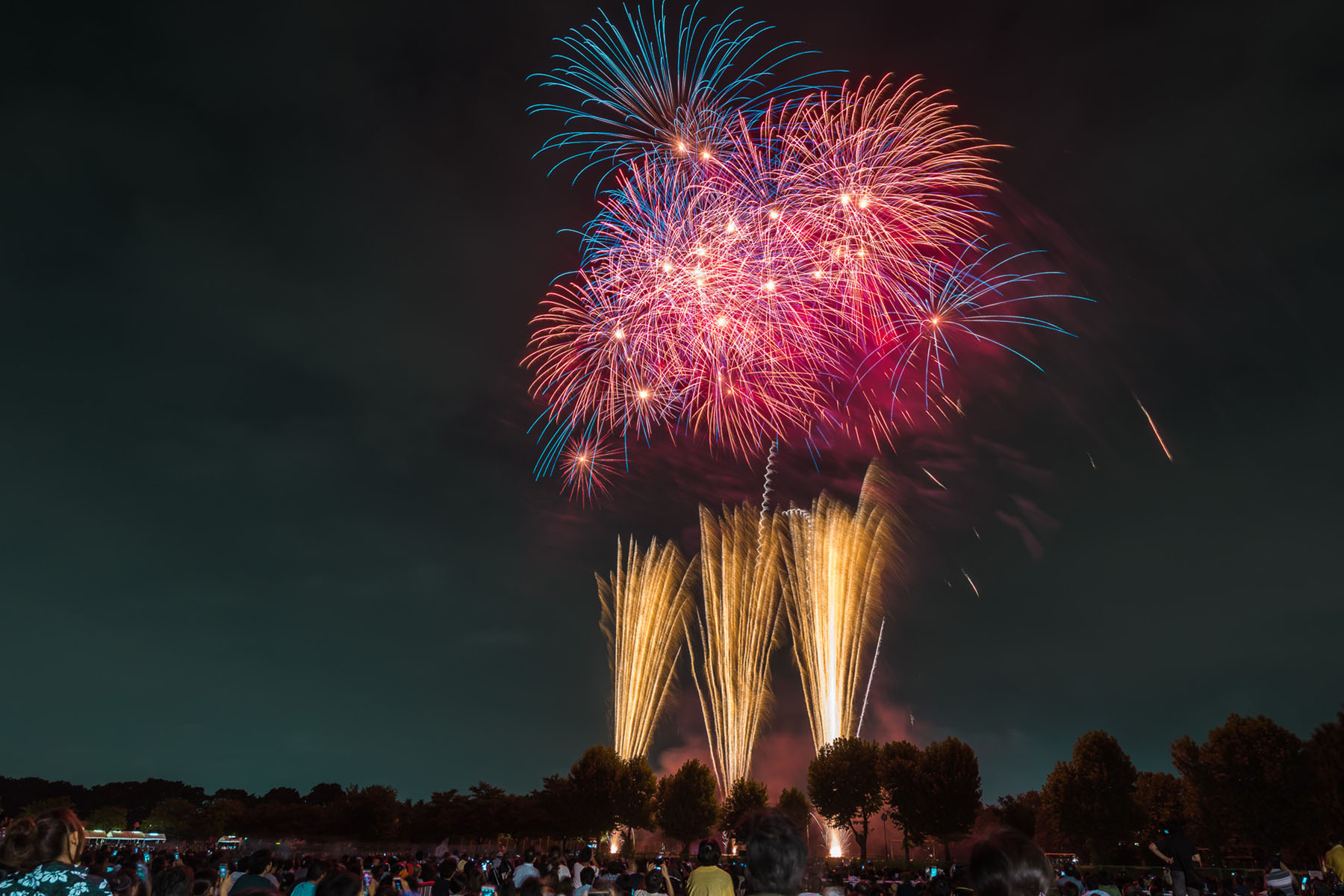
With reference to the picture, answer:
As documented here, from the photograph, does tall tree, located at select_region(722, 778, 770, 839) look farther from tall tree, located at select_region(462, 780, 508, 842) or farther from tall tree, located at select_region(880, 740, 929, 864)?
→ tall tree, located at select_region(462, 780, 508, 842)

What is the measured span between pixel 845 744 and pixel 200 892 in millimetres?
57413

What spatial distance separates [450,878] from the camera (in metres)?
15.7

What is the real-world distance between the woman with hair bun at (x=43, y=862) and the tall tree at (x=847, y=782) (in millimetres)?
61264

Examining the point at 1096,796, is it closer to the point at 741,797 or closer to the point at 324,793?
the point at 741,797

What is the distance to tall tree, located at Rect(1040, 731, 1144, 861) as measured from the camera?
53.6m

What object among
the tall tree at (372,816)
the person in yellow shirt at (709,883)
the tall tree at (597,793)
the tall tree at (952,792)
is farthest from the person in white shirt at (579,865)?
the tall tree at (372,816)

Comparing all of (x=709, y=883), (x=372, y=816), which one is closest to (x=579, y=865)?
(x=709, y=883)

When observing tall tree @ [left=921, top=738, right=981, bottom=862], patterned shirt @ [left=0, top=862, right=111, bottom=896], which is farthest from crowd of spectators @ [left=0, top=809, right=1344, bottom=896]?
tall tree @ [left=921, top=738, right=981, bottom=862]

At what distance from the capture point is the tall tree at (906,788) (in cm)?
5594

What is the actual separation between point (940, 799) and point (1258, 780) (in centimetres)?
1895

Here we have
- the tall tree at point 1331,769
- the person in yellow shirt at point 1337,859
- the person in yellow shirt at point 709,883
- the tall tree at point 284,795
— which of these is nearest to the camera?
the person in yellow shirt at point 709,883

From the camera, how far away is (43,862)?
490cm

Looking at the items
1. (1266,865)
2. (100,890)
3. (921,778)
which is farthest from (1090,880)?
(921,778)

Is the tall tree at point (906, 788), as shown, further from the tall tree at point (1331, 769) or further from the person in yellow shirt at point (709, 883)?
the person in yellow shirt at point (709, 883)
